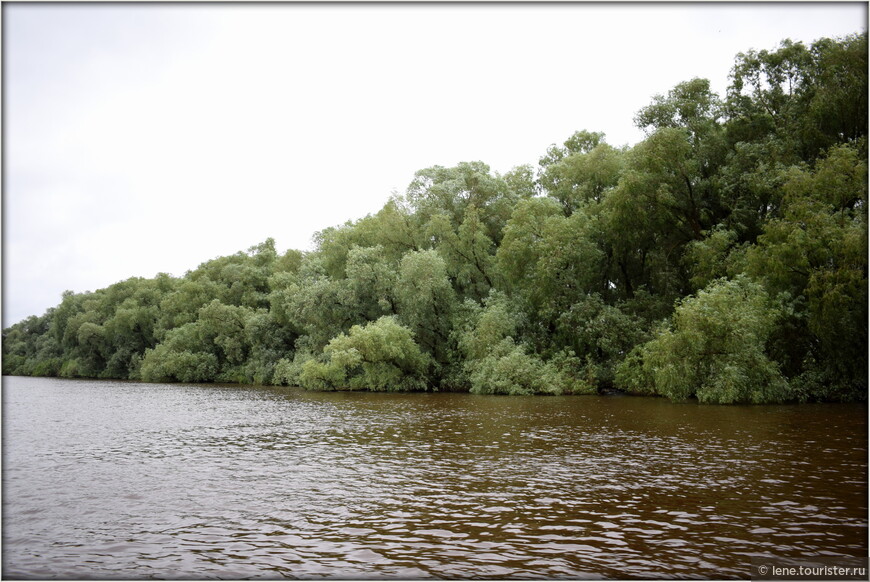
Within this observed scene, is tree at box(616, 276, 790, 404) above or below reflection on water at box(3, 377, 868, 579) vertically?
above

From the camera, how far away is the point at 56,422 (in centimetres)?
3381

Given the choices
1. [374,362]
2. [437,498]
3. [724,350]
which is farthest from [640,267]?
[437,498]

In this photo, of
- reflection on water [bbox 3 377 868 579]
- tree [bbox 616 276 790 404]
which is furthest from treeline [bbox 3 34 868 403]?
reflection on water [bbox 3 377 868 579]

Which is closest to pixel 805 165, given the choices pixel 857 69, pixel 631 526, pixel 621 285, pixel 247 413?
pixel 857 69

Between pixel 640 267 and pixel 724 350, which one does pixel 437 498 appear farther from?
pixel 640 267

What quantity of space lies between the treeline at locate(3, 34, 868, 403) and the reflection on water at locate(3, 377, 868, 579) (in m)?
9.24

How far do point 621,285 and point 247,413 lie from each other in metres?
35.2

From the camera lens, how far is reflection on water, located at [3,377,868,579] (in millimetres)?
11055

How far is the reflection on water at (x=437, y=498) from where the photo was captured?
36.3 ft

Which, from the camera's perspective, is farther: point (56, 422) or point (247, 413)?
point (247, 413)

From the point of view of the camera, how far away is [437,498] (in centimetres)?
1544

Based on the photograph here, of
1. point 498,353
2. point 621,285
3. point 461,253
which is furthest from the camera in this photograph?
point 461,253

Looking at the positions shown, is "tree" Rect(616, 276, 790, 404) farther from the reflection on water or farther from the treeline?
the reflection on water

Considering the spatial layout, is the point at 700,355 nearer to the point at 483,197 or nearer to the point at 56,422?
the point at 483,197
